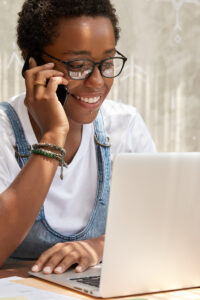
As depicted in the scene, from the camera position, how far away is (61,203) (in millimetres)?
1889

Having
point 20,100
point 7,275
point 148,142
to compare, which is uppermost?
point 20,100

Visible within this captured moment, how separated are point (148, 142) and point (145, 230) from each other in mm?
943

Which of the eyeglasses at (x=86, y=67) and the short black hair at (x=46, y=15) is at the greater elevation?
the short black hair at (x=46, y=15)

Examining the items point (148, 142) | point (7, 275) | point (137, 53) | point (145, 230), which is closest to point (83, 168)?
point (148, 142)

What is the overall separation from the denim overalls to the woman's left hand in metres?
0.25

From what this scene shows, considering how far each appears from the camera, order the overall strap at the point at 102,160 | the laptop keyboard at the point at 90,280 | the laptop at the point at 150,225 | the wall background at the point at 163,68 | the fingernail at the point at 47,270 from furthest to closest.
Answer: the wall background at the point at 163,68, the overall strap at the point at 102,160, the fingernail at the point at 47,270, the laptop keyboard at the point at 90,280, the laptop at the point at 150,225

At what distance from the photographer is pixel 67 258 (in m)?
1.46

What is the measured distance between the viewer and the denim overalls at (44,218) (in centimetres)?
180

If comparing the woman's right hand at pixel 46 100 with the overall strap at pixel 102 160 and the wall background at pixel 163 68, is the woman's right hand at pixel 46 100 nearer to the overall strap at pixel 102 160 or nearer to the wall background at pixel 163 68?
the overall strap at pixel 102 160

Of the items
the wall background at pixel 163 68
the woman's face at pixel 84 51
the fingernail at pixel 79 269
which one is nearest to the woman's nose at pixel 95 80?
the woman's face at pixel 84 51

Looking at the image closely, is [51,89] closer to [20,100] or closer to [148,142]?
[20,100]

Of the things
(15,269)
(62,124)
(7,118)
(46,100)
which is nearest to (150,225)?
(15,269)

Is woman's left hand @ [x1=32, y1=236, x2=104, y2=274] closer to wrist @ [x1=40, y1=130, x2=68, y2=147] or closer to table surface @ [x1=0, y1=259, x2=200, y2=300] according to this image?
table surface @ [x1=0, y1=259, x2=200, y2=300]

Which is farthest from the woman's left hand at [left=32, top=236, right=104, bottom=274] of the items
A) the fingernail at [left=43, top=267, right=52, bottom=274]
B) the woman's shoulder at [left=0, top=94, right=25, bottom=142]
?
the woman's shoulder at [left=0, top=94, right=25, bottom=142]
